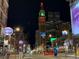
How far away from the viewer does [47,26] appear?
158m

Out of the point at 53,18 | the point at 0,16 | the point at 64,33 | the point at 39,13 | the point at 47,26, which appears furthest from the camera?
the point at 39,13

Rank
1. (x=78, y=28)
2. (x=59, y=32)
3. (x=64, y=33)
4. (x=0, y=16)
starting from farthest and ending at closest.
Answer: (x=59, y=32), (x=64, y=33), (x=0, y=16), (x=78, y=28)

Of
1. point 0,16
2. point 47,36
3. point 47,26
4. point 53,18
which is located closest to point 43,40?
point 47,36

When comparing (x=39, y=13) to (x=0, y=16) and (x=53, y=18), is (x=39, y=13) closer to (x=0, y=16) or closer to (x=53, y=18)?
Result: (x=53, y=18)

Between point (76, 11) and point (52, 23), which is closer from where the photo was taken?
point (76, 11)

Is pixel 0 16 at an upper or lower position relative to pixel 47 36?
upper

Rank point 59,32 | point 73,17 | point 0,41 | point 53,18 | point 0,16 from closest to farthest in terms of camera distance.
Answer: point 73,17
point 0,41
point 0,16
point 59,32
point 53,18

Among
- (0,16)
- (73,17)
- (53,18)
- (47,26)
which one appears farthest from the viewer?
(47,26)

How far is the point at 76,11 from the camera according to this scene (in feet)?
51.1

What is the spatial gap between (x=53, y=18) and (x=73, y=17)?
124 m

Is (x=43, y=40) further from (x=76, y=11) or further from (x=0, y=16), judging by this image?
(x=76, y=11)

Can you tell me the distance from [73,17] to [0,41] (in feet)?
194

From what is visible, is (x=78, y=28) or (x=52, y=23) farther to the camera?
(x=52, y=23)

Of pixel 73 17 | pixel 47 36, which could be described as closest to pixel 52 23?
pixel 47 36
